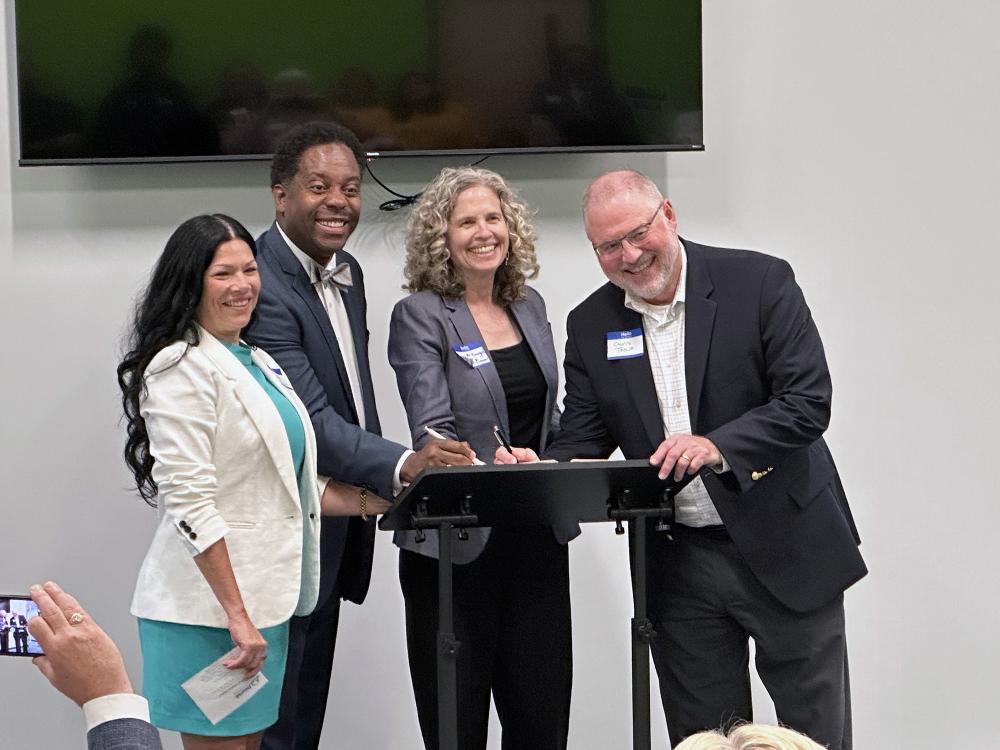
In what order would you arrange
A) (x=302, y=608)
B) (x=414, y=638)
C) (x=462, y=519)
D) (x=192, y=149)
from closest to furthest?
(x=462, y=519), (x=302, y=608), (x=414, y=638), (x=192, y=149)

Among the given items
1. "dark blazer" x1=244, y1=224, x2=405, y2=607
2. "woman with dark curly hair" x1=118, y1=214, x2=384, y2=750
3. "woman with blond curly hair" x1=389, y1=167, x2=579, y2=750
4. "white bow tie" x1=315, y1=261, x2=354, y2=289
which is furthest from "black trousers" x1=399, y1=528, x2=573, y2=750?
"white bow tie" x1=315, y1=261, x2=354, y2=289

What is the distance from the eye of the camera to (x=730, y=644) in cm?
307

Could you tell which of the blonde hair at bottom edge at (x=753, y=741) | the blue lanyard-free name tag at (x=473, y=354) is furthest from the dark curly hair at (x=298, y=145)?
the blonde hair at bottom edge at (x=753, y=741)

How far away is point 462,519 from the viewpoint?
254 cm

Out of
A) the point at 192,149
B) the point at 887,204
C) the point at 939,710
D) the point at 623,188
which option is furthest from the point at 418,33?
the point at 939,710

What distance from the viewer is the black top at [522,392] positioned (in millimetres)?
3262

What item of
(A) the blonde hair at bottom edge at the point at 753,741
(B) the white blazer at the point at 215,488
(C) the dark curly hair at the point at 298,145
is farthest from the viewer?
(C) the dark curly hair at the point at 298,145

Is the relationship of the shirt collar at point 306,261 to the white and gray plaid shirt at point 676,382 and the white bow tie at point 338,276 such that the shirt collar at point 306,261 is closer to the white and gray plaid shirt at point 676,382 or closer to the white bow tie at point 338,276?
the white bow tie at point 338,276

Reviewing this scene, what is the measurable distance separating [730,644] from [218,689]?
3.93ft

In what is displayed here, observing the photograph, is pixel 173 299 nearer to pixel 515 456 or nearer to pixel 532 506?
pixel 515 456

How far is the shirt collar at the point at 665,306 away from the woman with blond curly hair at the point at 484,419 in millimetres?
343

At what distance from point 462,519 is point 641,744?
0.63 meters

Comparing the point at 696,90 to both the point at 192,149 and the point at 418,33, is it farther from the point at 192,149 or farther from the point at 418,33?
the point at 192,149

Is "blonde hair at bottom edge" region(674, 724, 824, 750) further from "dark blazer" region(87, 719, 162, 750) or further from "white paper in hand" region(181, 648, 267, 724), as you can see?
"white paper in hand" region(181, 648, 267, 724)
